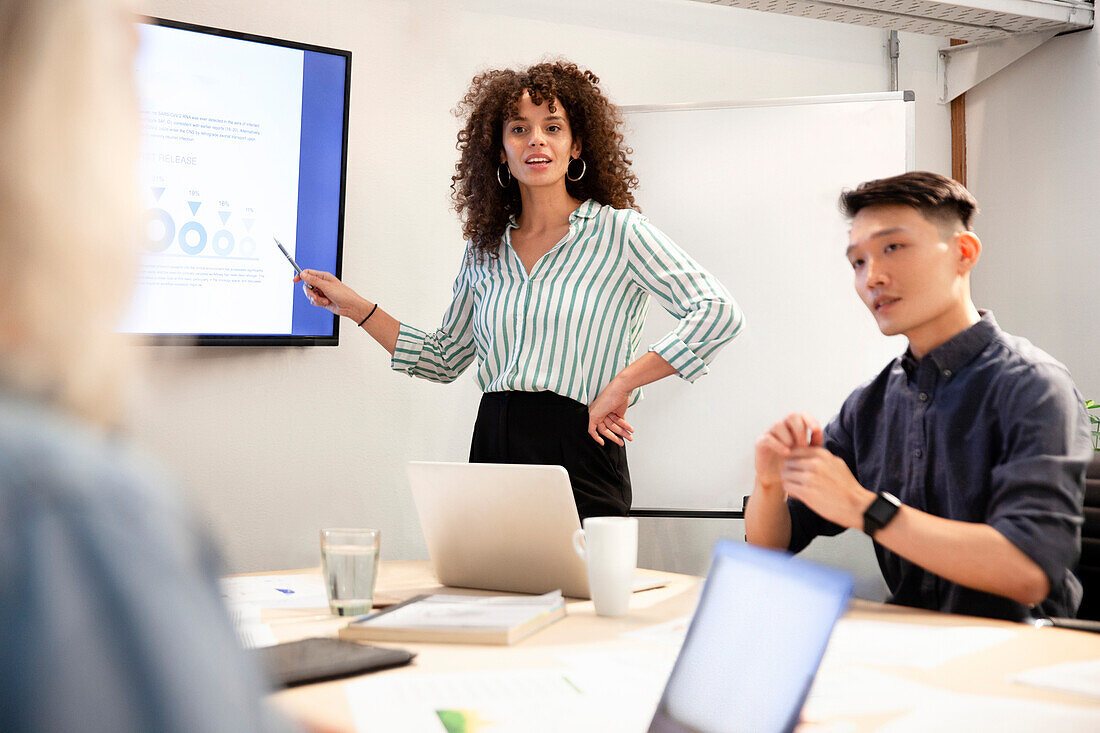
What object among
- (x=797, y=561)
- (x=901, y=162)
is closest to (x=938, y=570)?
(x=797, y=561)

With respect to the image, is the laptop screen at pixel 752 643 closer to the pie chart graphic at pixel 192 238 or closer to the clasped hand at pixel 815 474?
the clasped hand at pixel 815 474

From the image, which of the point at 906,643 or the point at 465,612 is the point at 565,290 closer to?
the point at 465,612

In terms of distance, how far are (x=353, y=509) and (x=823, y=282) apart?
1.57 metres

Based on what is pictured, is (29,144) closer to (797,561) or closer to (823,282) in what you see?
(797,561)

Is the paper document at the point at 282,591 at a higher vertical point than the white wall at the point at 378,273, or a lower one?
lower

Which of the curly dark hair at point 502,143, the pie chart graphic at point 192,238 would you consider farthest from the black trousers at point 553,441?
the pie chart graphic at point 192,238

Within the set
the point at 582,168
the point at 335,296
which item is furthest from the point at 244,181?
the point at 582,168

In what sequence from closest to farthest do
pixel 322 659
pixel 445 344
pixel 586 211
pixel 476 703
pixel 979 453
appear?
pixel 476 703, pixel 322 659, pixel 979 453, pixel 586 211, pixel 445 344

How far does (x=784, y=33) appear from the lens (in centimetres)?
360

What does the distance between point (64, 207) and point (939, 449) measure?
1.44m

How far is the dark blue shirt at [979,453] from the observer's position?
1.38 metres

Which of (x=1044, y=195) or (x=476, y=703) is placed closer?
(x=476, y=703)

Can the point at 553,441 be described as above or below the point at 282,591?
above

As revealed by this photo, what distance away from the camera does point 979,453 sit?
1513mm
